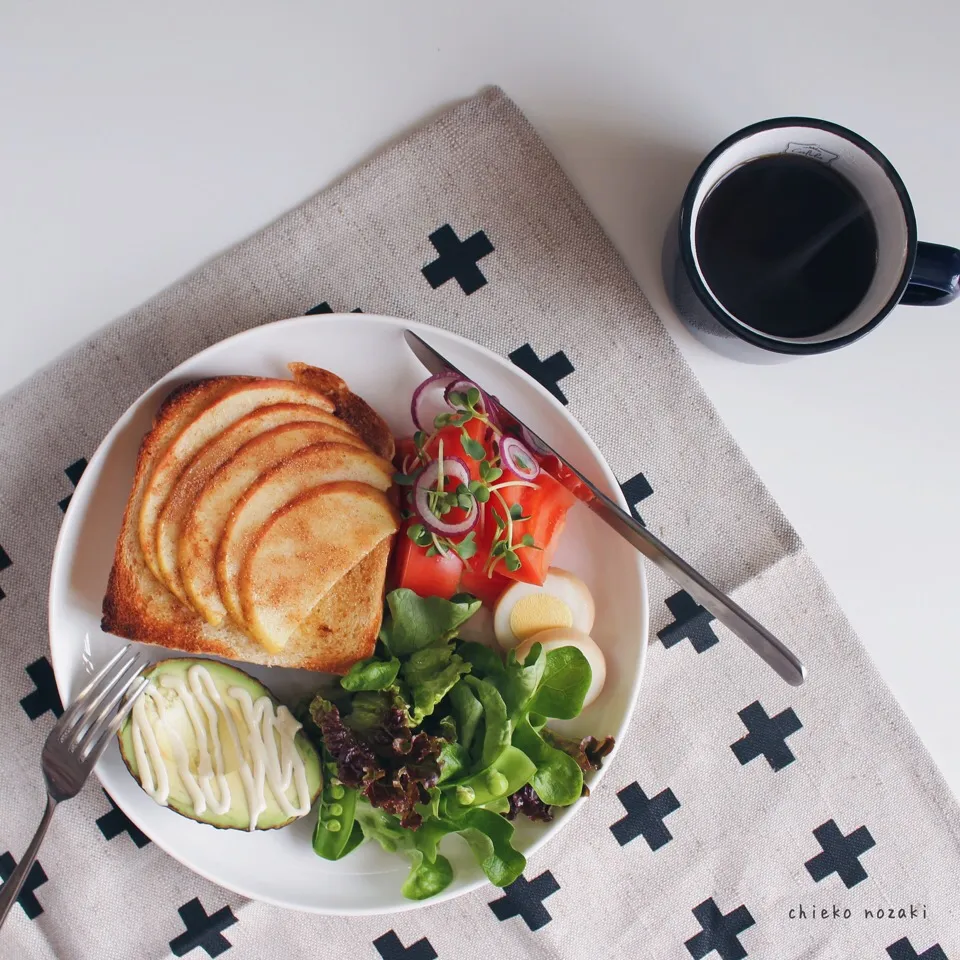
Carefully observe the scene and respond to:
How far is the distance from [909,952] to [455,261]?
1650 mm

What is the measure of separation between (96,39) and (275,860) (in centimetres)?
152

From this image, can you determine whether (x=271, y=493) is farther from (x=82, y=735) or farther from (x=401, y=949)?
(x=401, y=949)

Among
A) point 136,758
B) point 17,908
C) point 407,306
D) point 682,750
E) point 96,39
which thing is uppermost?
point 96,39

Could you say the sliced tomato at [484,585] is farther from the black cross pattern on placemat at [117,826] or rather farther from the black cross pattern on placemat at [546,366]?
the black cross pattern on placemat at [117,826]

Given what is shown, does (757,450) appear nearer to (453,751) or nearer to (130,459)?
(453,751)

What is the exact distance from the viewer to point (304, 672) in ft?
5.16

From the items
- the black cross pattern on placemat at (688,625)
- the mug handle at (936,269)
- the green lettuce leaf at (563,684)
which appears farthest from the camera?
the black cross pattern on placemat at (688,625)

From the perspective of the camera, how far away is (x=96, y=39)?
157cm

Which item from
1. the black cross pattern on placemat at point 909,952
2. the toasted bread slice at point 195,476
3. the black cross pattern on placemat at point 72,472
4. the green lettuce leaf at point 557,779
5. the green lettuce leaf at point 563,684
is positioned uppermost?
the black cross pattern on placemat at point 72,472

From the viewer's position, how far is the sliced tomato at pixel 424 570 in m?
1.50

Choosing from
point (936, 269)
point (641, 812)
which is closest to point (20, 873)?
point (641, 812)

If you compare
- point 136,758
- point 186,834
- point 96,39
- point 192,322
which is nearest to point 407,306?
point 192,322

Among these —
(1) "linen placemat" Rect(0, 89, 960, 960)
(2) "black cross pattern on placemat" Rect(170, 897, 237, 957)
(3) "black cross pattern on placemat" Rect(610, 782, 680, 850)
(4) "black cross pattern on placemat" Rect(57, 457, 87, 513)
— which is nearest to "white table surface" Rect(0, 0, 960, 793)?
(1) "linen placemat" Rect(0, 89, 960, 960)

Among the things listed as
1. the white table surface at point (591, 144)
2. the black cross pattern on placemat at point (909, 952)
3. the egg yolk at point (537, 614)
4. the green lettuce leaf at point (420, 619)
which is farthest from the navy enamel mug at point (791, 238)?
the black cross pattern on placemat at point (909, 952)
